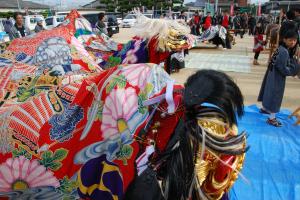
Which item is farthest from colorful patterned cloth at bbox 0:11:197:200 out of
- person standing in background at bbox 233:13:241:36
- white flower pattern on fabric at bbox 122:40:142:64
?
person standing in background at bbox 233:13:241:36

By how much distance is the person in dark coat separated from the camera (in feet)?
11.2

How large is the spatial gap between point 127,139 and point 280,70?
9.36 ft

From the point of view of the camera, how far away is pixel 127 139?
1122 millimetres

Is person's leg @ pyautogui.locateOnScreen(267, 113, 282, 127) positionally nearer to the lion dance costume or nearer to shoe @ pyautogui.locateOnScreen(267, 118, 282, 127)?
shoe @ pyautogui.locateOnScreen(267, 118, 282, 127)

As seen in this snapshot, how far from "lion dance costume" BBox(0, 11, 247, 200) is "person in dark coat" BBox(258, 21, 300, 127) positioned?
2.57 m

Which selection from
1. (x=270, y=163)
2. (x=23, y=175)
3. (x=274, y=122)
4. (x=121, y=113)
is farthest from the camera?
(x=274, y=122)

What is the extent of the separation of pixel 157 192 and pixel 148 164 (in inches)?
3.9

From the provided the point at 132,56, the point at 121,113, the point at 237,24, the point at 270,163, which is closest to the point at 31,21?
the point at 237,24

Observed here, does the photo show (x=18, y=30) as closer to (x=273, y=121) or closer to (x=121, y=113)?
(x=273, y=121)

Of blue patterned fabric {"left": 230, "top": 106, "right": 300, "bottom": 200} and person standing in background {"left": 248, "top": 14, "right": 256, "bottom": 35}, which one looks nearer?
blue patterned fabric {"left": 230, "top": 106, "right": 300, "bottom": 200}

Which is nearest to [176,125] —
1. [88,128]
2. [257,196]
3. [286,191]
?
[88,128]

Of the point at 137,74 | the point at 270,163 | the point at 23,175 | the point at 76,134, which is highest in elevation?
the point at 137,74

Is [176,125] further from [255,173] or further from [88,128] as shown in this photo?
[255,173]

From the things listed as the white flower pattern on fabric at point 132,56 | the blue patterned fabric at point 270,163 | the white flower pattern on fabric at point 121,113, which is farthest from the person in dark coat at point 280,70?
the white flower pattern on fabric at point 121,113
